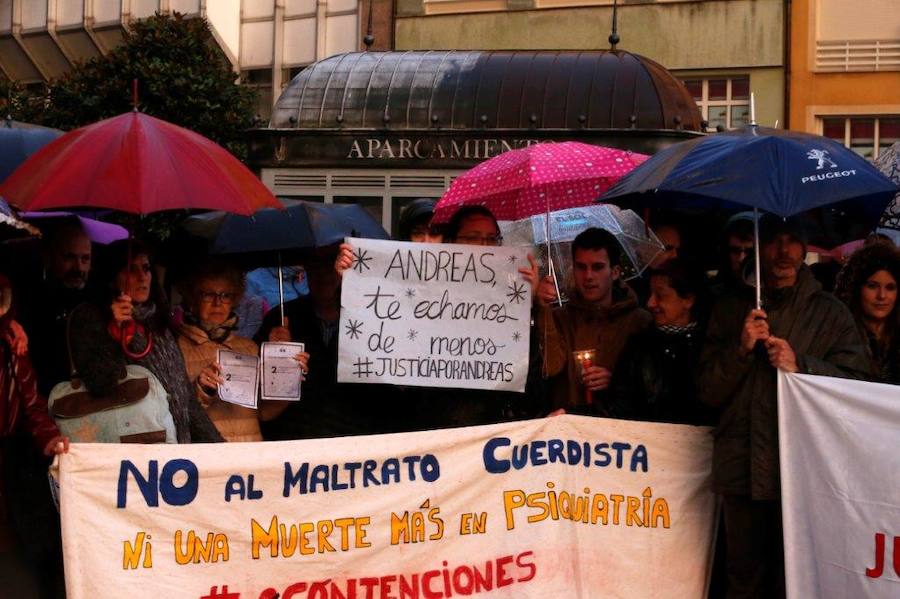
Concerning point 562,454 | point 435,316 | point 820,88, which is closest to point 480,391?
point 435,316

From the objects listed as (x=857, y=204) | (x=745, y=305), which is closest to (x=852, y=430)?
(x=745, y=305)

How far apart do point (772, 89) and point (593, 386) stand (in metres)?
16.6

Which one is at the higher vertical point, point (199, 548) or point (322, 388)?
point (322, 388)

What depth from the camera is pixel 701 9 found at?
2178 cm

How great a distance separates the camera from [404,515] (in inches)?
226

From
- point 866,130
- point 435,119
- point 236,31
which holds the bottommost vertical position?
point 435,119

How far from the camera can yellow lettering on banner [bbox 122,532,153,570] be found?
207 inches

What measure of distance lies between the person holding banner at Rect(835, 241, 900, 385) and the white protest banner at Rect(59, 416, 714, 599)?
937 millimetres

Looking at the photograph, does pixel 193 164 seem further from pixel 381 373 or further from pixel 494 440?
pixel 494 440

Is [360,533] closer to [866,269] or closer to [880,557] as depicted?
[880,557]

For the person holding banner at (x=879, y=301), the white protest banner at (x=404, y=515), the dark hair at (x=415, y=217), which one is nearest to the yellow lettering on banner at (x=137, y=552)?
the white protest banner at (x=404, y=515)

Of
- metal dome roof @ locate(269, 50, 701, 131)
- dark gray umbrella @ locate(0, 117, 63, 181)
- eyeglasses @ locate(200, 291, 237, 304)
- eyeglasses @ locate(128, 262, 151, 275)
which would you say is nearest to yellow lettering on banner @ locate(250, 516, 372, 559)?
eyeglasses @ locate(200, 291, 237, 304)

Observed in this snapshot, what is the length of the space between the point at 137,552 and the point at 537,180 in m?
2.63

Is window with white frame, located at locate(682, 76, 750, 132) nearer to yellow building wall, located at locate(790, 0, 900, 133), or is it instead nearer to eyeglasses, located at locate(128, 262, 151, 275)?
Result: yellow building wall, located at locate(790, 0, 900, 133)
